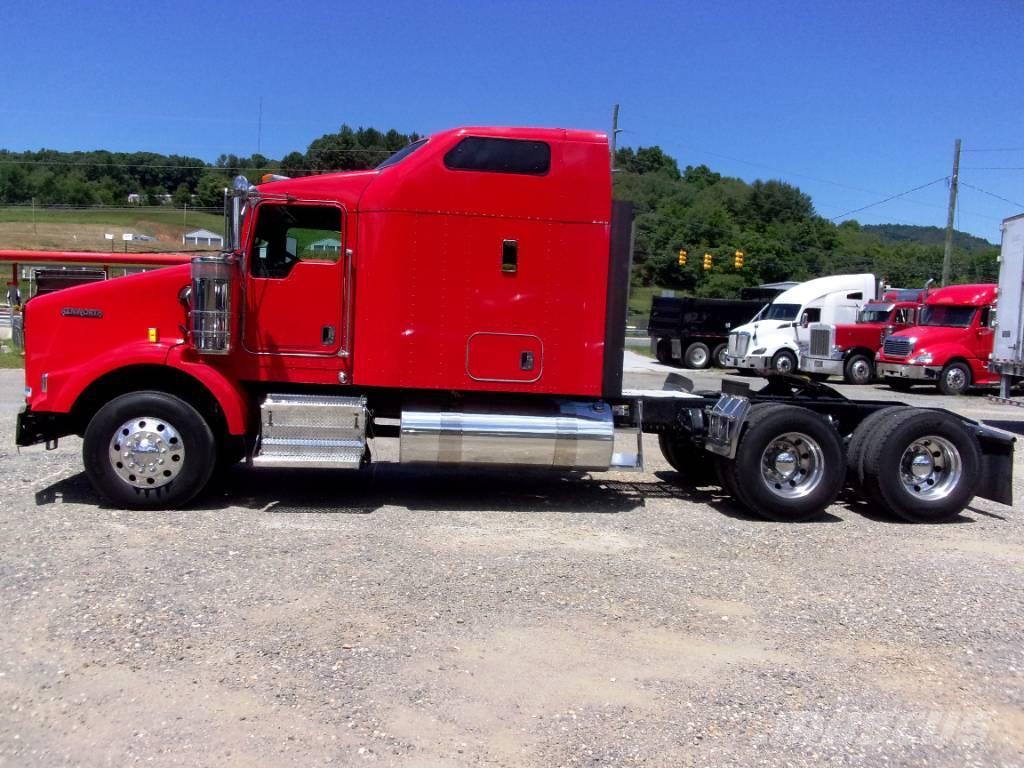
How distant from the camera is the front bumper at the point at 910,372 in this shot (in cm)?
2247

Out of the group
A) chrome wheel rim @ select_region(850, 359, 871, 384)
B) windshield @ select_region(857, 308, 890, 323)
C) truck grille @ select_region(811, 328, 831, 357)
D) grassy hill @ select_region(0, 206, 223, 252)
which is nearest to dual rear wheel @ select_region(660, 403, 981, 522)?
truck grille @ select_region(811, 328, 831, 357)

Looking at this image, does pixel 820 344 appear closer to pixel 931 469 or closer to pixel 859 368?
pixel 859 368

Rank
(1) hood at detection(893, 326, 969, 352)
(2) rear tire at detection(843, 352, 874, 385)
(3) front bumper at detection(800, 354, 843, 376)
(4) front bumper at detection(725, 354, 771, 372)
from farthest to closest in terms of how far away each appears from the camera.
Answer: (4) front bumper at detection(725, 354, 771, 372) → (2) rear tire at detection(843, 352, 874, 385) → (3) front bumper at detection(800, 354, 843, 376) → (1) hood at detection(893, 326, 969, 352)

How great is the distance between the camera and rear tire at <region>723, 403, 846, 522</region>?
750 cm

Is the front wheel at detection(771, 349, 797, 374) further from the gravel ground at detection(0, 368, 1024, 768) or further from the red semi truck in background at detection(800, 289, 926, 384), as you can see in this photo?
the gravel ground at detection(0, 368, 1024, 768)

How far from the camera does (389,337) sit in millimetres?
7312

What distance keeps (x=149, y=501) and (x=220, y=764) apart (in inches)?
161

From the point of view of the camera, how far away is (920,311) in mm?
24328

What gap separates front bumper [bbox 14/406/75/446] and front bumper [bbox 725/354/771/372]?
21522 mm

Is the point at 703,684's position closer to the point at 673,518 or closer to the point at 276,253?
the point at 673,518

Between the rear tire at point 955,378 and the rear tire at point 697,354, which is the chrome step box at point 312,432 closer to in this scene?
the rear tire at point 955,378

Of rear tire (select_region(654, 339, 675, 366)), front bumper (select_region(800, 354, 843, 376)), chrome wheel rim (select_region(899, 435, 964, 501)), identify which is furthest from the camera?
rear tire (select_region(654, 339, 675, 366))

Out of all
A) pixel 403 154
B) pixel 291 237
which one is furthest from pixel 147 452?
pixel 403 154

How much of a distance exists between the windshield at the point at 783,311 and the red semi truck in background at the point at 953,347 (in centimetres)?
403
